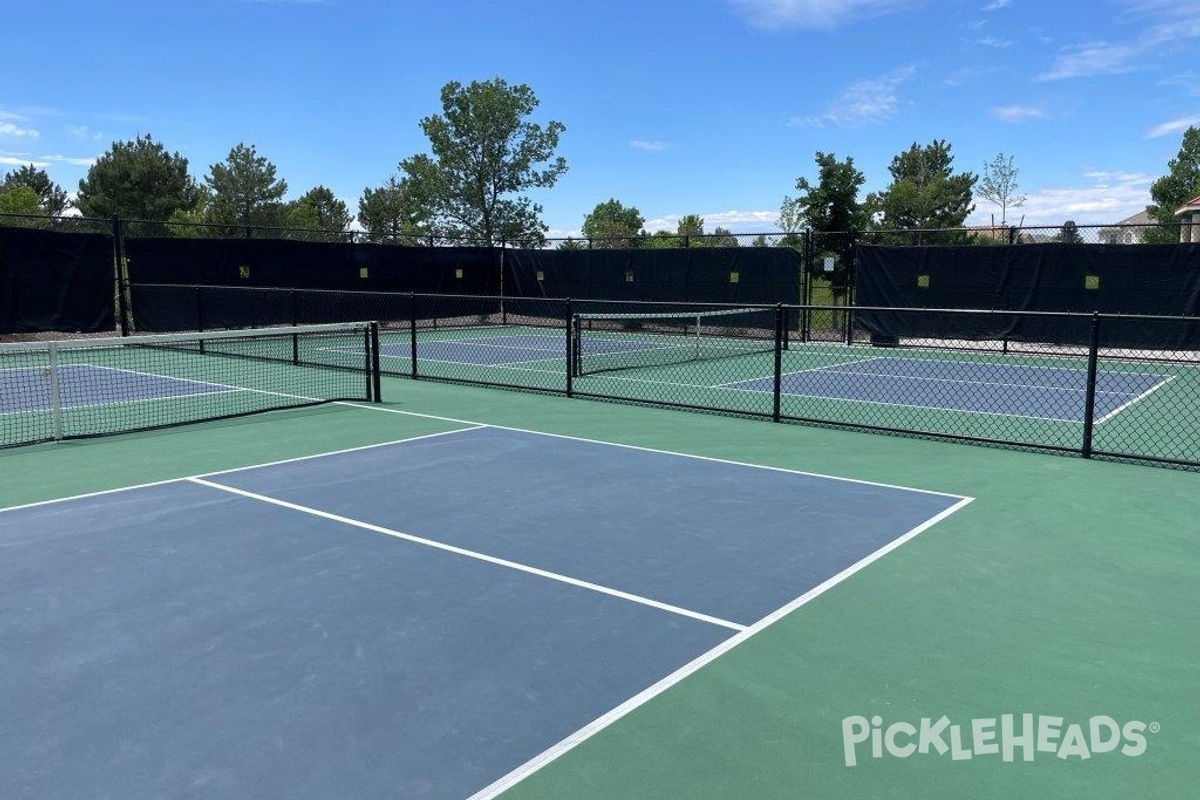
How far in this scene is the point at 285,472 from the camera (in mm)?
7418

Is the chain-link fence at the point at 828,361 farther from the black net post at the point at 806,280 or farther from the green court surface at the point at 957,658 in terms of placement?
the green court surface at the point at 957,658

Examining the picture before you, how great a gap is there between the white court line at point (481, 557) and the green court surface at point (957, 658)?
1.21 ft

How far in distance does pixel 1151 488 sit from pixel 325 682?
21.7 feet

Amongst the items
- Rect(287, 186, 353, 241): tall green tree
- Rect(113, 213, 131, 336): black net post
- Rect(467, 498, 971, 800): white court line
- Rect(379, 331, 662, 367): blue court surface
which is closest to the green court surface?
Rect(467, 498, 971, 800): white court line

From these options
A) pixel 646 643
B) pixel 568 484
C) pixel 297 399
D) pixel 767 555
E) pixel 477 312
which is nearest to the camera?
pixel 646 643

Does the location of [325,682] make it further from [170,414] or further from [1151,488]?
[170,414]

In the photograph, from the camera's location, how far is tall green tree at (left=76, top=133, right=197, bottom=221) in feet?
155

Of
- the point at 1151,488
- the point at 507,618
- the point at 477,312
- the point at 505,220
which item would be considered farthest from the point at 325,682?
the point at 505,220

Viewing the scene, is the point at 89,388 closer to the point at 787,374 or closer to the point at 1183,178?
the point at 787,374

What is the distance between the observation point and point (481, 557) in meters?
5.23

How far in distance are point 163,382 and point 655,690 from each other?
11.7 metres

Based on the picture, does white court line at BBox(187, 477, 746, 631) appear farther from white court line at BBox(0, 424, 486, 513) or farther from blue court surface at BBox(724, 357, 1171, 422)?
blue court surface at BBox(724, 357, 1171, 422)

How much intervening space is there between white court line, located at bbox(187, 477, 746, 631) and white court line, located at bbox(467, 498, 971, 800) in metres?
0.20

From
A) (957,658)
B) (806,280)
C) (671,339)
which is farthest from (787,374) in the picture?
(957,658)
